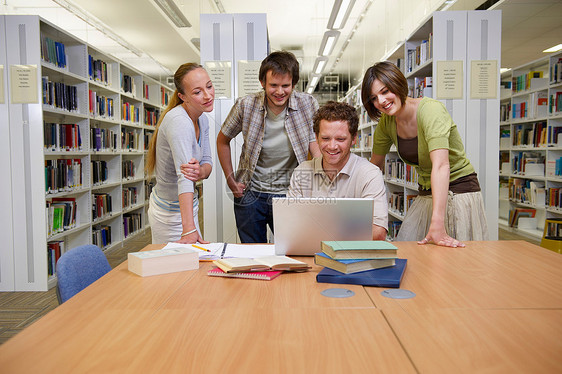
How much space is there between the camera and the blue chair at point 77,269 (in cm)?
140

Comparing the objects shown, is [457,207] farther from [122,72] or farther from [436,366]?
[122,72]

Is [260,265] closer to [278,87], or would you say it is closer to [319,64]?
[278,87]

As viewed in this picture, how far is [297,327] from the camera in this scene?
96 centimetres

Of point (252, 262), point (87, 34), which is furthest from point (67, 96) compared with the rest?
point (87, 34)

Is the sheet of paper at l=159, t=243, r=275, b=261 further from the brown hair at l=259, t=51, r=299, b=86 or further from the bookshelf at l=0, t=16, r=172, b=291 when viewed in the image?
the bookshelf at l=0, t=16, r=172, b=291

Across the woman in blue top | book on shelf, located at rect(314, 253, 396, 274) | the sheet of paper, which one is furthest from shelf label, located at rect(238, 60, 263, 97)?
book on shelf, located at rect(314, 253, 396, 274)

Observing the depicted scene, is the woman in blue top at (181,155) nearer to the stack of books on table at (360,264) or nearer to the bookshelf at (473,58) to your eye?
the stack of books on table at (360,264)

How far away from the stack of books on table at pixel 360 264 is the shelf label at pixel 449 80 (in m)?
2.29

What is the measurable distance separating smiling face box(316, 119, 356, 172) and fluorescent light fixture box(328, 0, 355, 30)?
3193 mm

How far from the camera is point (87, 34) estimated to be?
8.16m

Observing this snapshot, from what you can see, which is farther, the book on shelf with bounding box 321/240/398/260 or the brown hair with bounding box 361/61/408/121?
the brown hair with bounding box 361/61/408/121

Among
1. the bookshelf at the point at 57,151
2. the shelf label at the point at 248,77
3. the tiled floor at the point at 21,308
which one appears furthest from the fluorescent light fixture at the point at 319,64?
the tiled floor at the point at 21,308

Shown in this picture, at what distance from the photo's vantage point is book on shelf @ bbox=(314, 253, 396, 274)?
1322mm

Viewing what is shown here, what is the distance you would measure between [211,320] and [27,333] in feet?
1.30
